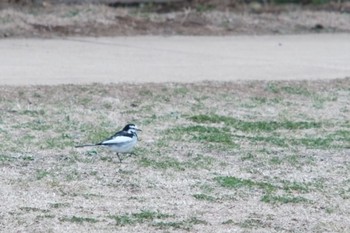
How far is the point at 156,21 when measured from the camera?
22531 mm

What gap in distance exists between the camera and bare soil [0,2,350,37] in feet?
70.0

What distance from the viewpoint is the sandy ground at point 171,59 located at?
667 inches

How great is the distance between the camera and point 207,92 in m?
15.8

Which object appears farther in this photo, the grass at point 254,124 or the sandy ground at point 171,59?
the sandy ground at point 171,59

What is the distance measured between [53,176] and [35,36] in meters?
9.97

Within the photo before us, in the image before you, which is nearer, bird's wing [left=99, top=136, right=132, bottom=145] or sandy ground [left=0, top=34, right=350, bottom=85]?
bird's wing [left=99, top=136, right=132, bottom=145]

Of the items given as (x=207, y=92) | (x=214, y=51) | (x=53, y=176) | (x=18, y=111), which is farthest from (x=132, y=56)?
(x=53, y=176)

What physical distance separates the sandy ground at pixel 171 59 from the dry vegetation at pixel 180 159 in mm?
950

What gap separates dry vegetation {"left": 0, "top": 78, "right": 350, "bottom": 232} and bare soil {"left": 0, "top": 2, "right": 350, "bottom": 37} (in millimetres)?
5458

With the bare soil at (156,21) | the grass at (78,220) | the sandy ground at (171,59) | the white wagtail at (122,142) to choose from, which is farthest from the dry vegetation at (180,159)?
the bare soil at (156,21)

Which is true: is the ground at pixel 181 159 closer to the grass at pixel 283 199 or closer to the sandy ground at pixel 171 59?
the grass at pixel 283 199

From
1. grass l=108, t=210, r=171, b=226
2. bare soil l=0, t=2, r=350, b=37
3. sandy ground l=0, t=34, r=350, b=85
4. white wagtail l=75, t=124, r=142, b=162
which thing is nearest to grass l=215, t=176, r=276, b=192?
white wagtail l=75, t=124, r=142, b=162

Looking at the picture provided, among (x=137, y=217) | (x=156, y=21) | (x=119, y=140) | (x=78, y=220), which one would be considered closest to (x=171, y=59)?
(x=156, y=21)

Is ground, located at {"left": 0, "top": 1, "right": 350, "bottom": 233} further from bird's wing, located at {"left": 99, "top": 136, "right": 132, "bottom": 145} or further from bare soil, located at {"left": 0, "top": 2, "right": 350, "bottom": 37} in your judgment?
bare soil, located at {"left": 0, "top": 2, "right": 350, "bottom": 37}
